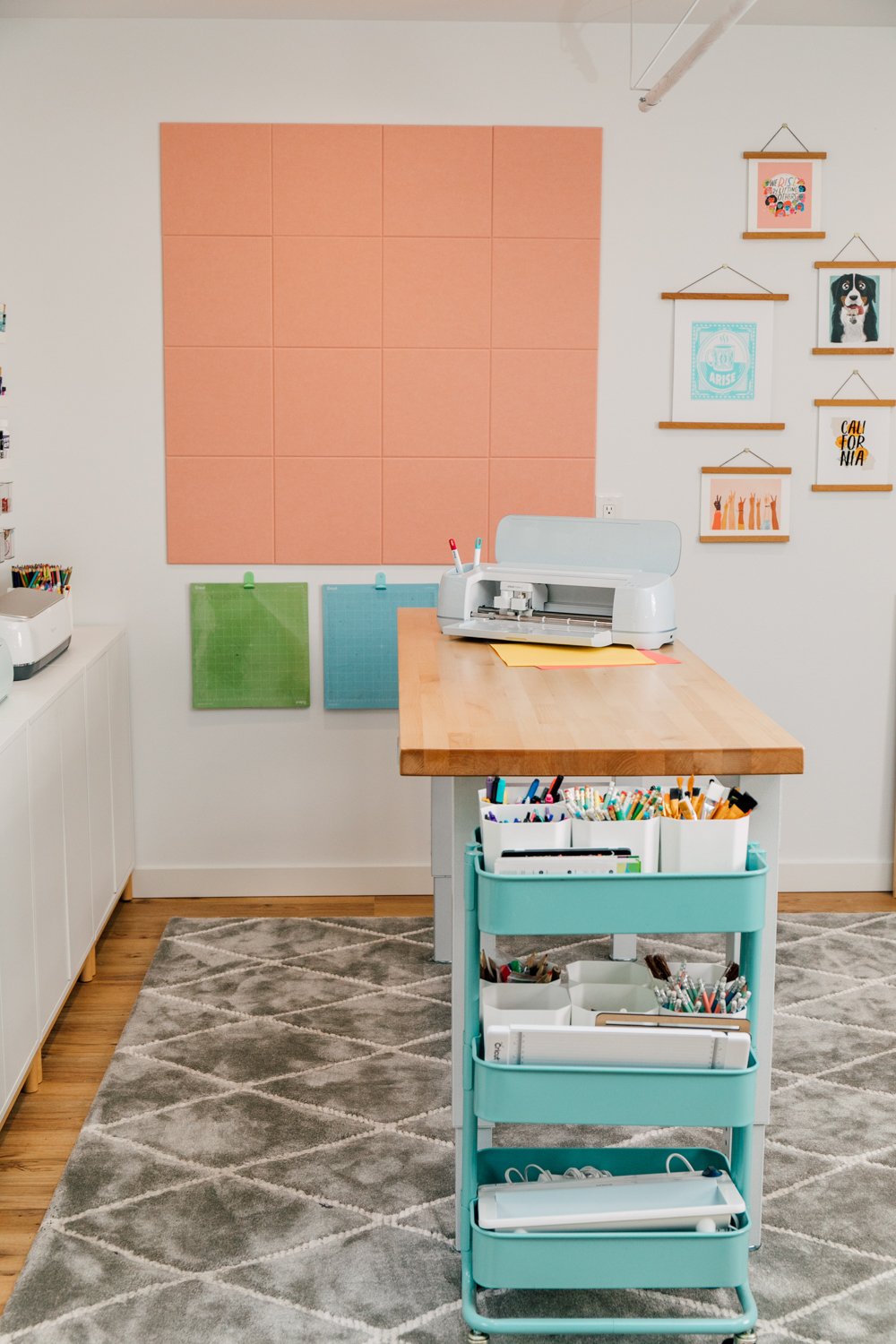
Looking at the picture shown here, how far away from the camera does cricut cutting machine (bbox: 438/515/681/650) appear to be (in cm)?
298

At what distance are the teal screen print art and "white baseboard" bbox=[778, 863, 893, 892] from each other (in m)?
1.49

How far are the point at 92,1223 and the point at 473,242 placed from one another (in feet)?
9.28

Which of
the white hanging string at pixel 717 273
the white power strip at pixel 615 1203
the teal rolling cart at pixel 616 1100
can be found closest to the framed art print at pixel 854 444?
the white hanging string at pixel 717 273

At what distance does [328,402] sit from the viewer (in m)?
3.95

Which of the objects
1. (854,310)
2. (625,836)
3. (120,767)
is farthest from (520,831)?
(854,310)

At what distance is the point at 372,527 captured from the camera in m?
4.00

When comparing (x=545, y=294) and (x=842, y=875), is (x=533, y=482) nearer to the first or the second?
(x=545, y=294)

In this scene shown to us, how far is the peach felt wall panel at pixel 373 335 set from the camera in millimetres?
3844

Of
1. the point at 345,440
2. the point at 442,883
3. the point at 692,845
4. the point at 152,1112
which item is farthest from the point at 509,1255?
the point at 345,440

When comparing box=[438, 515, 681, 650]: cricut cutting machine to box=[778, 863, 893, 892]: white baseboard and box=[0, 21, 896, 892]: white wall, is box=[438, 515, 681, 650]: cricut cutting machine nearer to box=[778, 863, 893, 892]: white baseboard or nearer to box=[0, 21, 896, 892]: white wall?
box=[0, 21, 896, 892]: white wall

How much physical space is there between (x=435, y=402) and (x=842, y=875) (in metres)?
1.97

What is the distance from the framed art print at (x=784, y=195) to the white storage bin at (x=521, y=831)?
8.32ft

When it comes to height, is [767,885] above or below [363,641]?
below

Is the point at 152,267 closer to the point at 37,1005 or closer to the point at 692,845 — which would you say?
the point at 37,1005
